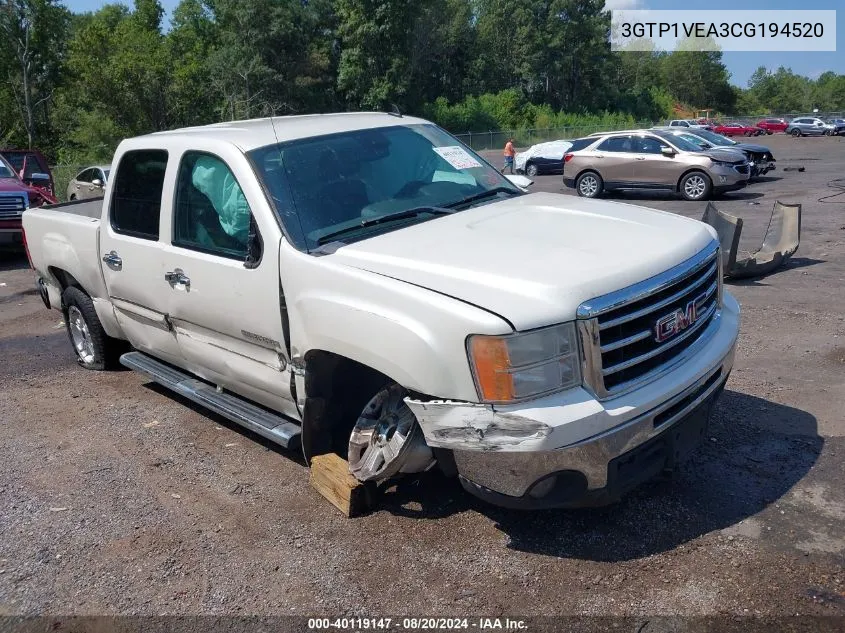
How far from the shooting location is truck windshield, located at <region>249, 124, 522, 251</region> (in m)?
3.94

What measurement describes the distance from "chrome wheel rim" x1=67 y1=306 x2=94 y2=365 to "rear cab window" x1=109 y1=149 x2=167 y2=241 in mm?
1543

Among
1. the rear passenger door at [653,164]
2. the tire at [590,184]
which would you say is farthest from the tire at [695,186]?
the tire at [590,184]

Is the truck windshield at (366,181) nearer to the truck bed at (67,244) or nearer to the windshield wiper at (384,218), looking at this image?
the windshield wiper at (384,218)

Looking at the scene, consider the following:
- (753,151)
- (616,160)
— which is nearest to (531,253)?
(616,160)

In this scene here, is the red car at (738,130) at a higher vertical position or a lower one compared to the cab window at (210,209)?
higher

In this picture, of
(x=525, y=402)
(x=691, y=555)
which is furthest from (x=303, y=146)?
(x=691, y=555)

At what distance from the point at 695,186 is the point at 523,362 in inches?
641

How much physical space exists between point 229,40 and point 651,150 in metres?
46.7

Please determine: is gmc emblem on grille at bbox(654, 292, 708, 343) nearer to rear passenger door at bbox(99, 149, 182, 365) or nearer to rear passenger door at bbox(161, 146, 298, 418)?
rear passenger door at bbox(161, 146, 298, 418)

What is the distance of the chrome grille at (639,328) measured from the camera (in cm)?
305

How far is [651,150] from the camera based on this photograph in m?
18.5

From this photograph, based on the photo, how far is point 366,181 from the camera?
4.24m

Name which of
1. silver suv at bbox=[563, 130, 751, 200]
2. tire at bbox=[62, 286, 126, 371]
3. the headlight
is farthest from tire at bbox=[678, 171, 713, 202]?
the headlight

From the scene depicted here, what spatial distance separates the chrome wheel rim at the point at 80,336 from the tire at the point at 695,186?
14.8 metres
